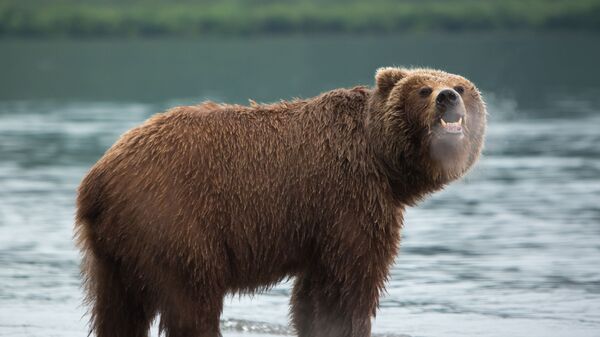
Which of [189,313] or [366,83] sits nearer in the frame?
[189,313]

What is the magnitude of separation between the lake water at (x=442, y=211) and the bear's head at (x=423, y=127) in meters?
1.15

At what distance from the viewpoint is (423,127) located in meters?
6.95

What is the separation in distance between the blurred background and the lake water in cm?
3

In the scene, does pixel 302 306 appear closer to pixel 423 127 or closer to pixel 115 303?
pixel 115 303

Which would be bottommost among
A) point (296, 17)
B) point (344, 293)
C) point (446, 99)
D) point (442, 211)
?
point (296, 17)

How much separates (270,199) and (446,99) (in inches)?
41.0

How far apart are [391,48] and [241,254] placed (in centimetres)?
4515

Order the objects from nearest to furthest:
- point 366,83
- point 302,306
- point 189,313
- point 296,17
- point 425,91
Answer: point 189,313 → point 425,91 → point 302,306 → point 366,83 → point 296,17

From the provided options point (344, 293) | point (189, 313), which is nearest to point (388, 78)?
point (344, 293)

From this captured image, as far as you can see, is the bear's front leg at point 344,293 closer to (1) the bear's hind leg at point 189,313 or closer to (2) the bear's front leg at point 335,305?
(2) the bear's front leg at point 335,305

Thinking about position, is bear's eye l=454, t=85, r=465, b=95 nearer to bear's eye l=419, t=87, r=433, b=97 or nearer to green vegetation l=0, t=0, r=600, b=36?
bear's eye l=419, t=87, r=433, b=97

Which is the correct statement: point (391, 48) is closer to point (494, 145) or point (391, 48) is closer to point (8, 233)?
point (494, 145)

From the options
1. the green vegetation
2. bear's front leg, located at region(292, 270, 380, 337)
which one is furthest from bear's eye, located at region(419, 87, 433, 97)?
the green vegetation

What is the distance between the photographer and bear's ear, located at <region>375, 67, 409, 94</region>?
714 cm
